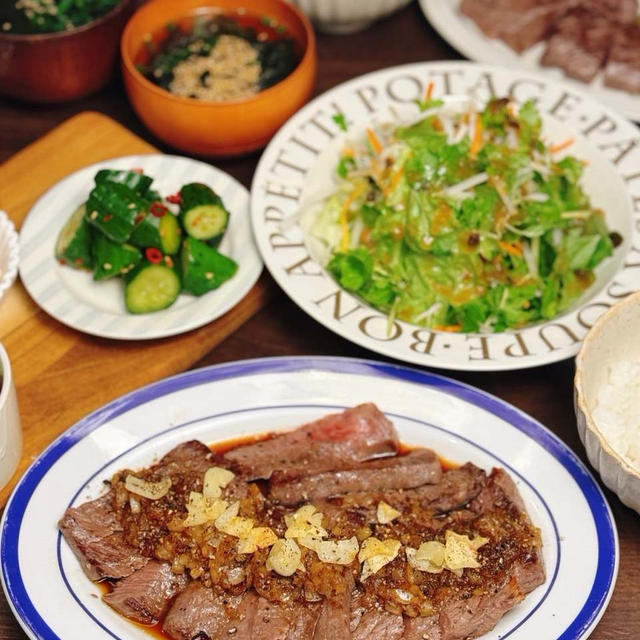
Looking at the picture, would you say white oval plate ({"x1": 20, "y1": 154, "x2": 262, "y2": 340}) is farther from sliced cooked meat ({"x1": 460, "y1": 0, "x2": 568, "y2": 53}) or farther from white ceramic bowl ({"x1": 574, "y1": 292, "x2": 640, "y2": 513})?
sliced cooked meat ({"x1": 460, "y1": 0, "x2": 568, "y2": 53})

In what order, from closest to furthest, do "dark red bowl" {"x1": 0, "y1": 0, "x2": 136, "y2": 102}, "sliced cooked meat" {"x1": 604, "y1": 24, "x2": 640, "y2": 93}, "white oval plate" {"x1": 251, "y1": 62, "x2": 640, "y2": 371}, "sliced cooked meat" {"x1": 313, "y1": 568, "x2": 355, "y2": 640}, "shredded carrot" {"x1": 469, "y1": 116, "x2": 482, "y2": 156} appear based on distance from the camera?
"sliced cooked meat" {"x1": 313, "y1": 568, "x2": 355, "y2": 640}, "white oval plate" {"x1": 251, "y1": 62, "x2": 640, "y2": 371}, "shredded carrot" {"x1": 469, "y1": 116, "x2": 482, "y2": 156}, "dark red bowl" {"x1": 0, "y1": 0, "x2": 136, "y2": 102}, "sliced cooked meat" {"x1": 604, "y1": 24, "x2": 640, "y2": 93}

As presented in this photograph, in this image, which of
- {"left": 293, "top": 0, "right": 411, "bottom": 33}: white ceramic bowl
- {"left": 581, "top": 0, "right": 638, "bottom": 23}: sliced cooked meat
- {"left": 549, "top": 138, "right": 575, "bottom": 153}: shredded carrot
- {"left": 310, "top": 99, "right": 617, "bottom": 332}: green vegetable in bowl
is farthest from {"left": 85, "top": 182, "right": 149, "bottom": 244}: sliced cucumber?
{"left": 581, "top": 0, "right": 638, "bottom": 23}: sliced cooked meat

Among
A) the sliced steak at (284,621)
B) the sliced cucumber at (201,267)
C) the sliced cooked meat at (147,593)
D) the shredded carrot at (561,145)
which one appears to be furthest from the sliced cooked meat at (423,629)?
the shredded carrot at (561,145)

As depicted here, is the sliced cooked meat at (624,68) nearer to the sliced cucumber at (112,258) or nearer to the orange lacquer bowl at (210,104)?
the orange lacquer bowl at (210,104)

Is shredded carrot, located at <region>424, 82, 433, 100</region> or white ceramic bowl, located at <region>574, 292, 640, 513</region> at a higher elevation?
shredded carrot, located at <region>424, 82, 433, 100</region>

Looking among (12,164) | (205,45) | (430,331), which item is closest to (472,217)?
(430,331)

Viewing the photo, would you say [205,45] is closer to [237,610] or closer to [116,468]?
[116,468]

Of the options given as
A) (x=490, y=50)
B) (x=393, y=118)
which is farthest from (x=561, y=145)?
(x=490, y=50)
